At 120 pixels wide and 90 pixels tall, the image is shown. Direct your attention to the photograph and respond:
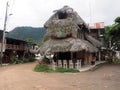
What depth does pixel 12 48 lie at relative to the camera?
133 feet

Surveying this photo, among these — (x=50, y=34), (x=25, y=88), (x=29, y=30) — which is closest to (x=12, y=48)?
(x=50, y=34)

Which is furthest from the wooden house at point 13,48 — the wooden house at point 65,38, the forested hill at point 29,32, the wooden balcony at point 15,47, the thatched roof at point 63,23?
the forested hill at point 29,32

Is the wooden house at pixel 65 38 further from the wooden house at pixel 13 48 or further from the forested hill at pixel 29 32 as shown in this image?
the forested hill at pixel 29 32

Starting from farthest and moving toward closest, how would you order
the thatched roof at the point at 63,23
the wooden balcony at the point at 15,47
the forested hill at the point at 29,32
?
the forested hill at the point at 29,32
the wooden balcony at the point at 15,47
the thatched roof at the point at 63,23

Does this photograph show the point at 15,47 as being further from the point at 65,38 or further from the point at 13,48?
the point at 65,38

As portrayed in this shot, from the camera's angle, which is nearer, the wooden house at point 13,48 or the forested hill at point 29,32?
the wooden house at point 13,48

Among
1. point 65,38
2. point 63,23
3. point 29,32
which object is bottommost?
point 65,38

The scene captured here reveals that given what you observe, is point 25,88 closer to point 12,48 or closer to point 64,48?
point 64,48

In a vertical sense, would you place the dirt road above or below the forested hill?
below

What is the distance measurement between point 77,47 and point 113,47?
60.5 ft

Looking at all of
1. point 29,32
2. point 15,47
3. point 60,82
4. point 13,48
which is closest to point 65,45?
point 60,82

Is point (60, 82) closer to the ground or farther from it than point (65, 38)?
closer to the ground

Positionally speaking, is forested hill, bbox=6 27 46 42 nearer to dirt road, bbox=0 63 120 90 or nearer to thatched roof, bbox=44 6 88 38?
thatched roof, bbox=44 6 88 38

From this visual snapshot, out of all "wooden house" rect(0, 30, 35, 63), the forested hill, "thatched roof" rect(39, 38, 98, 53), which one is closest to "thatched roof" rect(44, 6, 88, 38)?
"thatched roof" rect(39, 38, 98, 53)
